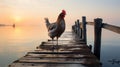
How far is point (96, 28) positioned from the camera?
9.60m

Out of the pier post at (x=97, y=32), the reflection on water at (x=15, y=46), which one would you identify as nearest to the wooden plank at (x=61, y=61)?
the pier post at (x=97, y=32)

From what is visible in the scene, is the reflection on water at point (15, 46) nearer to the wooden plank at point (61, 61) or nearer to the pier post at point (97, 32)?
the pier post at point (97, 32)

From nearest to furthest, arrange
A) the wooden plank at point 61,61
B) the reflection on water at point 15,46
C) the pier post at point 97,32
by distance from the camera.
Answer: the wooden plank at point 61,61, the pier post at point 97,32, the reflection on water at point 15,46

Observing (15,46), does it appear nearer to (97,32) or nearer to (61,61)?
(97,32)

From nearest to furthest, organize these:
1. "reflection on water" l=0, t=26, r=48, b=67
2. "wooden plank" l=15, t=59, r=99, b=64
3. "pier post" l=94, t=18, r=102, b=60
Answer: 1. "wooden plank" l=15, t=59, r=99, b=64
2. "pier post" l=94, t=18, r=102, b=60
3. "reflection on water" l=0, t=26, r=48, b=67

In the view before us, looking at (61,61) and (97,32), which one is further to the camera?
(97,32)

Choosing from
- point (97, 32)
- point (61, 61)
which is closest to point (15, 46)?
point (97, 32)

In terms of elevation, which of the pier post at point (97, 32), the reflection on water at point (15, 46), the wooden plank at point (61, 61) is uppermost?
the pier post at point (97, 32)

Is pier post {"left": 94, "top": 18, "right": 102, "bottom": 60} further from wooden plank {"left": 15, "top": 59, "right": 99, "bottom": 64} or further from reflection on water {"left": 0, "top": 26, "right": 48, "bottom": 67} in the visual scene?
reflection on water {"left": 0, "top": 26, "right": 48, "bottom": 67}

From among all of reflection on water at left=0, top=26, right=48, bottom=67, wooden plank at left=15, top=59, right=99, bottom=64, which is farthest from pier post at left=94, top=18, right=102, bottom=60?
reflection on water at left=0, top=26, right=48, bottom=67

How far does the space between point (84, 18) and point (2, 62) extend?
54.5ft

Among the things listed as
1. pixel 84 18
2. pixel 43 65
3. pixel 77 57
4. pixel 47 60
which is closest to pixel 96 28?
pixel 77 57

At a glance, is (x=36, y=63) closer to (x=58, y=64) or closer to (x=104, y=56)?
(x=58, y=64)

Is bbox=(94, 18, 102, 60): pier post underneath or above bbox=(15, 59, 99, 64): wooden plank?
above
